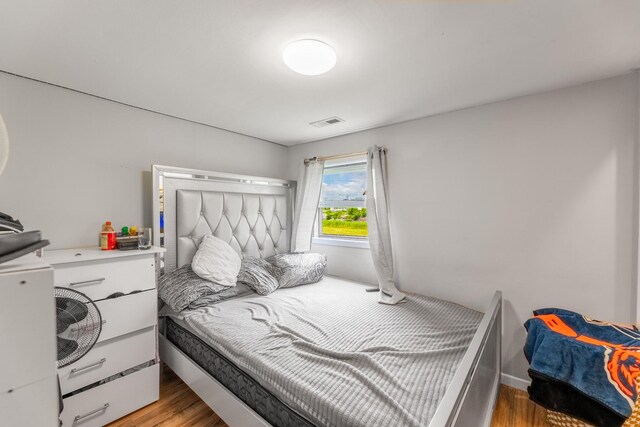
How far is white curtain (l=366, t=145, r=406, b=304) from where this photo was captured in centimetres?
257

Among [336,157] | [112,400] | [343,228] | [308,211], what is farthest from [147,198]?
[343,228]

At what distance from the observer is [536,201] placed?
1.95 meters

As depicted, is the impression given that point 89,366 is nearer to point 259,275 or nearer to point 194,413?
point 194,413

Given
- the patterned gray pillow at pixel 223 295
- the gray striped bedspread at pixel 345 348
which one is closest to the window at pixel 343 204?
the gray striped bedspread at pixel 345 348

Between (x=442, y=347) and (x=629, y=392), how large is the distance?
823 mm

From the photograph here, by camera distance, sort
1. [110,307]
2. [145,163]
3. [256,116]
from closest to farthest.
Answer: [110,307], [145,163], [256,116]

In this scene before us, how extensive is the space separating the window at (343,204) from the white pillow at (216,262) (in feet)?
4.04

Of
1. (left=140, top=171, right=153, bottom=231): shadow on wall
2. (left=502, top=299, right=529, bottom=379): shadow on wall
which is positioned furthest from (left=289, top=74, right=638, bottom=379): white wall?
(left=140, top=171, right=153, bottom=231): shadow on wall

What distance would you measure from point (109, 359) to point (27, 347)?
1.40 m

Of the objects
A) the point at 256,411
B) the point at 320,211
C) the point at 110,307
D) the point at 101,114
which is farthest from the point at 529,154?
the point at 101,114

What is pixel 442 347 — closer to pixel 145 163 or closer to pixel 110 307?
pixel 110 307

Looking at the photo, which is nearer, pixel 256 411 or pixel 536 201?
pixel 256 411

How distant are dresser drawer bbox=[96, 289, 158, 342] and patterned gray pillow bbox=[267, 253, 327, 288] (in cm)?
108

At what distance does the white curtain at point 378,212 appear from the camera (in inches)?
101
